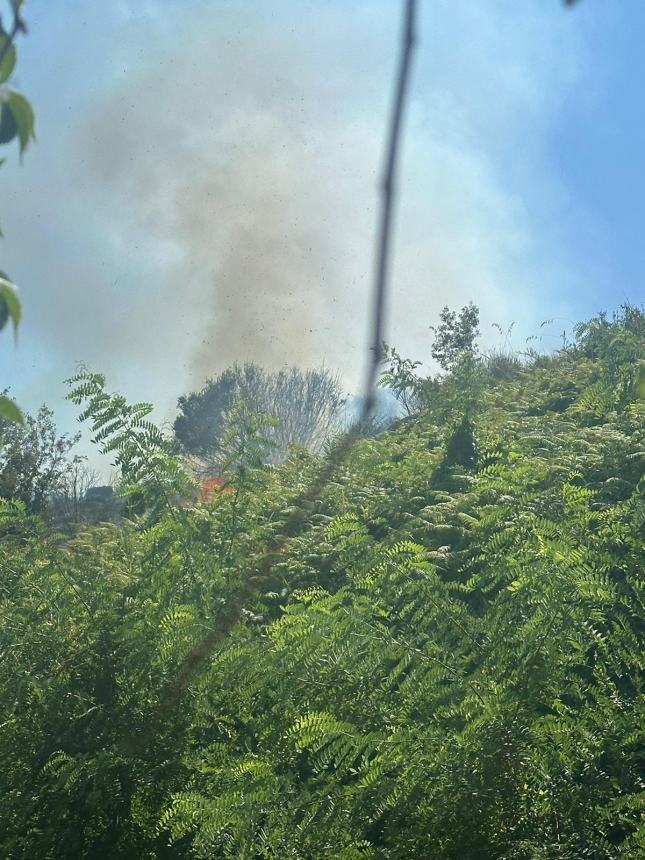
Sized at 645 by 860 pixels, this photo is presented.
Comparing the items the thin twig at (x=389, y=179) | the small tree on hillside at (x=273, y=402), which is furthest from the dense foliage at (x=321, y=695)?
the small tree on hillside at (x=273, y=402)

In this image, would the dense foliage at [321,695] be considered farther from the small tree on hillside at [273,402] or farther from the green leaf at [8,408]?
the small tree on hillside at [273,402]

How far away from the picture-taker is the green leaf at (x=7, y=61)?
3.30 feet

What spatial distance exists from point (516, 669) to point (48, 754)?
1624 mm

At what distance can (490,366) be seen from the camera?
42.7 ft

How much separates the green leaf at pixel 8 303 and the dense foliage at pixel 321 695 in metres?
1.90

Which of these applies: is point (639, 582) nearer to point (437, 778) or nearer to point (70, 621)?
point (437, 778)

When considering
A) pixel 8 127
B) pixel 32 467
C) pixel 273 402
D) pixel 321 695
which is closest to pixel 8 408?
pixel 8 127

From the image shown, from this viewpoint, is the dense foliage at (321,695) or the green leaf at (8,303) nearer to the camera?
the green leaf at (8,303)

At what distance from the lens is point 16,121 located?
3.28 ft

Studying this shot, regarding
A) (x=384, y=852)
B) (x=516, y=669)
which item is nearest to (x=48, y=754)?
(x=384, y=852)

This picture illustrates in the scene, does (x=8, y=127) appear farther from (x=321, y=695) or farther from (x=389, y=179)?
(x=321, y=695)

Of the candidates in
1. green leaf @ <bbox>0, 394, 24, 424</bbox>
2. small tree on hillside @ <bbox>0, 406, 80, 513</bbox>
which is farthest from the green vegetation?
small tree on hillside @ <bbox>0, 406, 80, 513</bbox>

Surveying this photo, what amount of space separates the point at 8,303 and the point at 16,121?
0.19 meters

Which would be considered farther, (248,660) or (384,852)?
(248,660)
